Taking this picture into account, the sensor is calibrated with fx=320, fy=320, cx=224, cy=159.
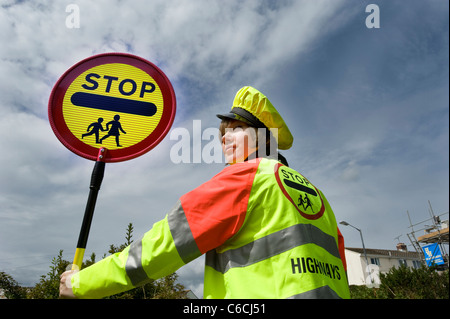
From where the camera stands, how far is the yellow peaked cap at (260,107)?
232 centimetres

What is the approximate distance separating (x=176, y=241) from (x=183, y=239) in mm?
35

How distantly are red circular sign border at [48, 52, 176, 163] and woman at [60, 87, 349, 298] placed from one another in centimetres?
52

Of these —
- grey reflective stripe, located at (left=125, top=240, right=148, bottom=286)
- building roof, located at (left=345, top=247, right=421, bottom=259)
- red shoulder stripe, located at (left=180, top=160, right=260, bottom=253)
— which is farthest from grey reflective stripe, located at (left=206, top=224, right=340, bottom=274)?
building roof, located at (left=345, top=247, right=421, bottom=259)

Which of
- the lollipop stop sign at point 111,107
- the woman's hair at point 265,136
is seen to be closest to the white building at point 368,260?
the woman's hair at point 265,136

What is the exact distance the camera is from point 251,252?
5.21 ft

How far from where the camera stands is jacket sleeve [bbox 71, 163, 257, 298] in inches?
59.1

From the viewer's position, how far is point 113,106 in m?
1.99

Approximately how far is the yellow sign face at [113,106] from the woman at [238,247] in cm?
62

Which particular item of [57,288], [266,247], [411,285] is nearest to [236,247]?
[266,247]

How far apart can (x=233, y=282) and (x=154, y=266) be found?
1.28 feet

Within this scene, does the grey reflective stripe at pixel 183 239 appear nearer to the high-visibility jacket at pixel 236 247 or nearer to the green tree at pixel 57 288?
the high-visibility jacket at pixel 236 247

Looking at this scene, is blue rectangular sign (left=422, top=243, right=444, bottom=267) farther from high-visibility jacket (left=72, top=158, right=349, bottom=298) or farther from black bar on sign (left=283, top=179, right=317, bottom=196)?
high-visibility jacket (left=72, top=158, right=349, bottom=298)

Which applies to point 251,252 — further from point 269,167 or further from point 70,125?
point 70,125
